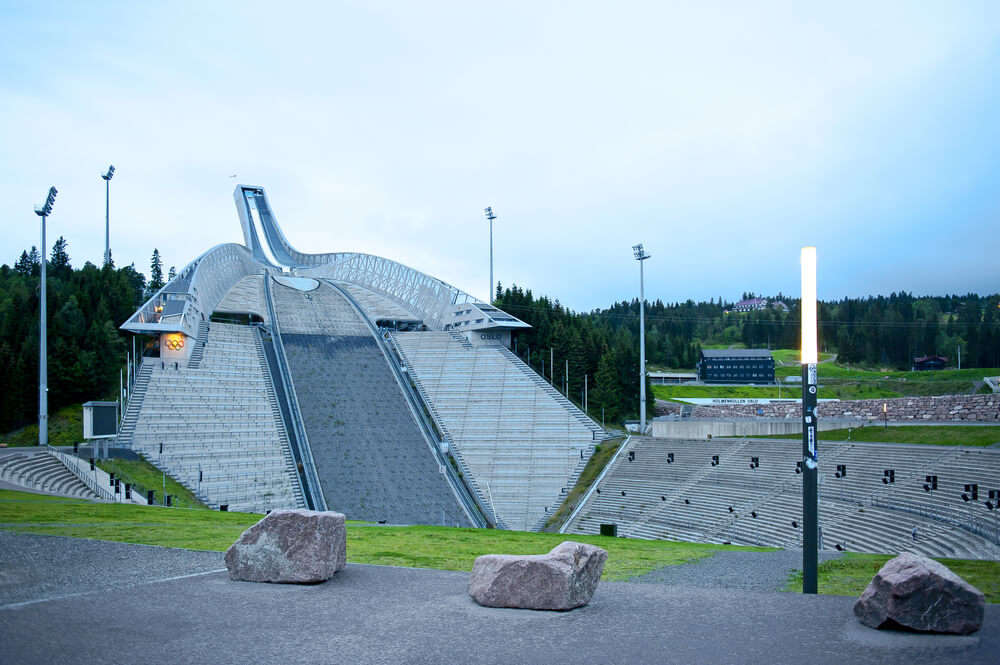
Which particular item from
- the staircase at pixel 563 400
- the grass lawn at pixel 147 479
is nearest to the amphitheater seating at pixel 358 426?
the grass lawn at pixel 147 479

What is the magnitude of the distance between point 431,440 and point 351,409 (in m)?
5.57

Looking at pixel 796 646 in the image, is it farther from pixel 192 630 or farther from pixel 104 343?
pixel 104 343

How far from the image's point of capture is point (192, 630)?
611 cm

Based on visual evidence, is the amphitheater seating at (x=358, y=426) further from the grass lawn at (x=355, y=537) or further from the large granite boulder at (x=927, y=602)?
the large granite boulder at (x=927, y=602)

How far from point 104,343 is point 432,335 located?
22.8 meters

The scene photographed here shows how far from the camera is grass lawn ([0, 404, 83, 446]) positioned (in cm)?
4288

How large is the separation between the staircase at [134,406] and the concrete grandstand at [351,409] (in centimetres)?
10

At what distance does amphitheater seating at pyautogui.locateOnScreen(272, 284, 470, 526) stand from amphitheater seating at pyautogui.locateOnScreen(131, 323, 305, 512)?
6.69 feet

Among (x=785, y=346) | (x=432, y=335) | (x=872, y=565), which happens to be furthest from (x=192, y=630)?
(x=785, y=346)

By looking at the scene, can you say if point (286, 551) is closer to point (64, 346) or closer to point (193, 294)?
point (193, 294)

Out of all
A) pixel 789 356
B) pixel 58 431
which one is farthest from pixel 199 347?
pixel 789 356

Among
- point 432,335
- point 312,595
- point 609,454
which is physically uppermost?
point 432,335

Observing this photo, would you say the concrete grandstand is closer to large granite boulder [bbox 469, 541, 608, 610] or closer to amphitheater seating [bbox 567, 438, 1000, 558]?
amphitheater seating [bbox 567, 438, 1000, 558]

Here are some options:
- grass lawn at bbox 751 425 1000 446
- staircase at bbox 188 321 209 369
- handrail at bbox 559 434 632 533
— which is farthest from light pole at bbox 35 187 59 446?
grass lawn at bbox 751 425 1000 446
